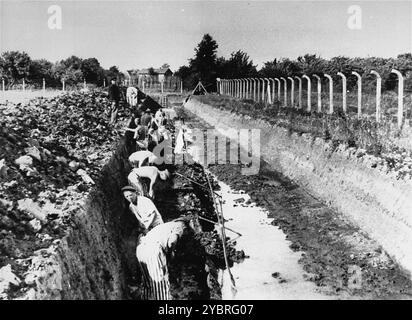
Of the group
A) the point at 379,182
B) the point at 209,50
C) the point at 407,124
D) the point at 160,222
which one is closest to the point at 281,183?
the point at 407,124

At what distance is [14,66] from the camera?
37.8 meters

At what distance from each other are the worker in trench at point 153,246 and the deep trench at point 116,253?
0.20 meters

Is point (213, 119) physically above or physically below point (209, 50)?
below

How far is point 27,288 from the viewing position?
433 cm

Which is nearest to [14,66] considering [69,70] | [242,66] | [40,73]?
[40,73]

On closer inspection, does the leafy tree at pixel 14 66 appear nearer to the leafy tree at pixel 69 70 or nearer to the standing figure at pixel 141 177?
the leafy tree at pixel 69 70

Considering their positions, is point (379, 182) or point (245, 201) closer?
point (379, 182)

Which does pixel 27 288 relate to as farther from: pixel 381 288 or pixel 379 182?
pixel 379 182

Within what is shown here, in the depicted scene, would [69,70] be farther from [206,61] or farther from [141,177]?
[141,177]

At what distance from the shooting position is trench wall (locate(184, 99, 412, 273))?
782cm

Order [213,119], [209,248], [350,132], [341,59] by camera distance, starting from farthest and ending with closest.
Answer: [341,59]
[213,119]
[350,132]
[209,248]

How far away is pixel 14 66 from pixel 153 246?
116 feet

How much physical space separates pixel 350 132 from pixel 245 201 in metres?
3.22

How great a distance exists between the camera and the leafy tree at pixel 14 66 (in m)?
37.2
